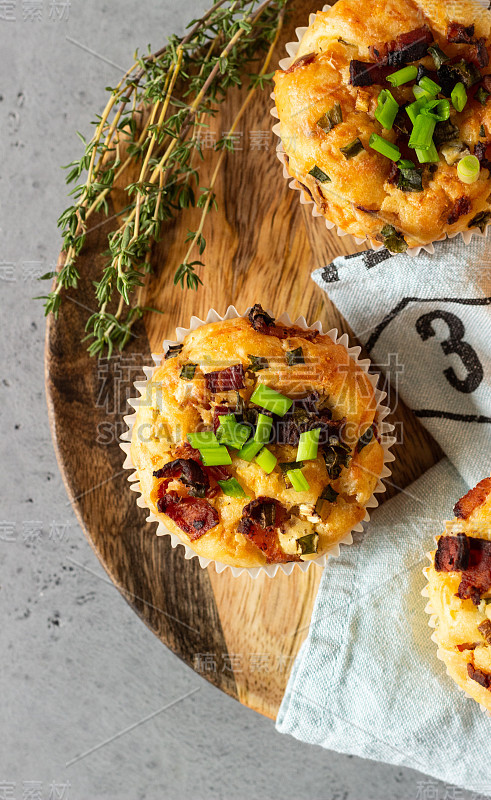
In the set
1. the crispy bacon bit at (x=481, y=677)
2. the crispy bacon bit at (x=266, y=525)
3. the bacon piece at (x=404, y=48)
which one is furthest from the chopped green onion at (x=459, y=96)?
the crispy bacon bit at (x=481, y=677)

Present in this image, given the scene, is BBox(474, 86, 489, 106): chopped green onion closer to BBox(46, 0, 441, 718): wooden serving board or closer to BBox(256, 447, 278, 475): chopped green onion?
BBox(46, 0, 441, 718): wooden serving board

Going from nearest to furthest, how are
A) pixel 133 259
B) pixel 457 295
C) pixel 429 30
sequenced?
pixel 429 30 → pixel 457 295 → pixel 133 259

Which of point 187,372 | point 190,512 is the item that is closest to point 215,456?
point 190,512

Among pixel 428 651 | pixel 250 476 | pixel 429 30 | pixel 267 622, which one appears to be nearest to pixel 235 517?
pixel 250 476

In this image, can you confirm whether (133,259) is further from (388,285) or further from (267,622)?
(267,622)

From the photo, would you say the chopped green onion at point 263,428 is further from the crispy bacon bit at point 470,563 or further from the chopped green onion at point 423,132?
the chopped green onion at point 423,132

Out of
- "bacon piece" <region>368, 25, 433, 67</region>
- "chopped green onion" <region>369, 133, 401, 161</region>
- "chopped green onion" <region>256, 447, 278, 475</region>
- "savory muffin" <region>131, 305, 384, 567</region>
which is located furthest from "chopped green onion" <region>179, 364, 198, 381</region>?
"bacon piece" <region>368, 25, 433, 67</region>
